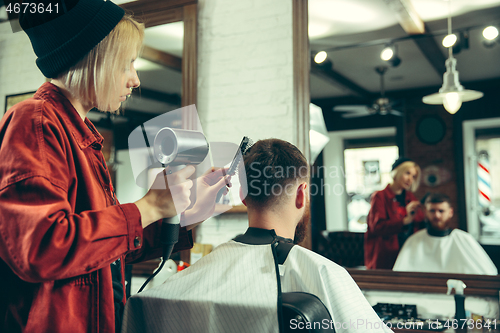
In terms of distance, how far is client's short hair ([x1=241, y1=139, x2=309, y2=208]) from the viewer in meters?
1.28

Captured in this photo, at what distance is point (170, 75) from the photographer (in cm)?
265

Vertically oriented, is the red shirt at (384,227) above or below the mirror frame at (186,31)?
below

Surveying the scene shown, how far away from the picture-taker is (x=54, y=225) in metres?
0.80

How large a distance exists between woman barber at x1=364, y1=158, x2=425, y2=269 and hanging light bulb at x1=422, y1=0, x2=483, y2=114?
34cm

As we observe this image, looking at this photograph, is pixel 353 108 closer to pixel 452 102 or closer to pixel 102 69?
pixel 452 102

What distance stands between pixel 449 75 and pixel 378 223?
836mm

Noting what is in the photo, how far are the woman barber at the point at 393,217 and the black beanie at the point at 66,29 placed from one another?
1.62 m

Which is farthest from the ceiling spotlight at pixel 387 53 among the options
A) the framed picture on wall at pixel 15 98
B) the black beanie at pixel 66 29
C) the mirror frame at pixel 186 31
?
the framed picture on wall at pixel 15 98

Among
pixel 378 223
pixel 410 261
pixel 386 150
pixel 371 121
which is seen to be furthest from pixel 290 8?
pixel 410 261

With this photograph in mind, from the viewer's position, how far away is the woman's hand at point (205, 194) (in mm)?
1153

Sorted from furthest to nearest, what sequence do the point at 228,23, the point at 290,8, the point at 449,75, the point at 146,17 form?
the point at 146,17 < the point at 228,23 < the point at 290,8 < the point at 449,75

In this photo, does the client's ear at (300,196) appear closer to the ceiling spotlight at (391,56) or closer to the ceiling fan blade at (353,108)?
the ceiling fan blade at (353,108)

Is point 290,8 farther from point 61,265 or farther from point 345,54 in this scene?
point 61,265

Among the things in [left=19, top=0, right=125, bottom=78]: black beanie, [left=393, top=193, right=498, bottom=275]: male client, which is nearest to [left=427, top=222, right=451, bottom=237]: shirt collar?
[left=393, top=193, right=498, bottom=275]: male client
